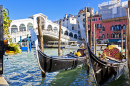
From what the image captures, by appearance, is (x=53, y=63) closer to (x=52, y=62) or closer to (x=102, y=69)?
(x=52, y=62)

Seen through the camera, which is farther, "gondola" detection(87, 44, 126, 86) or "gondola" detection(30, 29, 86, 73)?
"gondola" detection(30, 29, 86, 73)

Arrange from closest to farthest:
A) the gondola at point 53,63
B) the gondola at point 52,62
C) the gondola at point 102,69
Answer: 1. the gondola at point 102,69
2. the gondola at point 52,62
3. the gondola at point 53,63

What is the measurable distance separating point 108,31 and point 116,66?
18.4 meters

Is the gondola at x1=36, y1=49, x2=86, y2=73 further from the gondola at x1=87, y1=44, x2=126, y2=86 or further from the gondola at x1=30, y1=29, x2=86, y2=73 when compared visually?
the gondola at x1=87, y1=44, x2=126, y2=86

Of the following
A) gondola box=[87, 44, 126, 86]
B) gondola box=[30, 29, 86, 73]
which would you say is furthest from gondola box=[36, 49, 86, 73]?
gondola box=[87, 44, 126, 86]

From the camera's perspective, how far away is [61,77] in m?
5.13

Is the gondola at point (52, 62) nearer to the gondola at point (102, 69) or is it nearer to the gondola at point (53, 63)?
the gondola at point (53, 63)

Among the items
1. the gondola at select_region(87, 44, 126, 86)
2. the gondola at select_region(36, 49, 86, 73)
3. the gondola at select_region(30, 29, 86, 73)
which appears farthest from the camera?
the gondola at select_region(36, 49, 86, 73)

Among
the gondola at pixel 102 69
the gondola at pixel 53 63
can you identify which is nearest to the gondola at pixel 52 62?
the gondola at pixel 53 63

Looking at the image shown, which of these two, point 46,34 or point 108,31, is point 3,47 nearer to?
point 46,34

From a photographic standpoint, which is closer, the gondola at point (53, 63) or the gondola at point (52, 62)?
the gondola at point (52, 62)

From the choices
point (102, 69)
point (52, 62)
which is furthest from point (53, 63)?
point (102, 69)

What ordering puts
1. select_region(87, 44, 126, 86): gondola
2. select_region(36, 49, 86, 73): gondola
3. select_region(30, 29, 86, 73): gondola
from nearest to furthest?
select_region(87, 44, 126, 86): gondola, select_region(30, 29, 86, 73): gondola, select_region(36, 49, 86, 73): gondola

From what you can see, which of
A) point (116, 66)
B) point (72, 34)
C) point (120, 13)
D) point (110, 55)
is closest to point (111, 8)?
point (120, 13)
